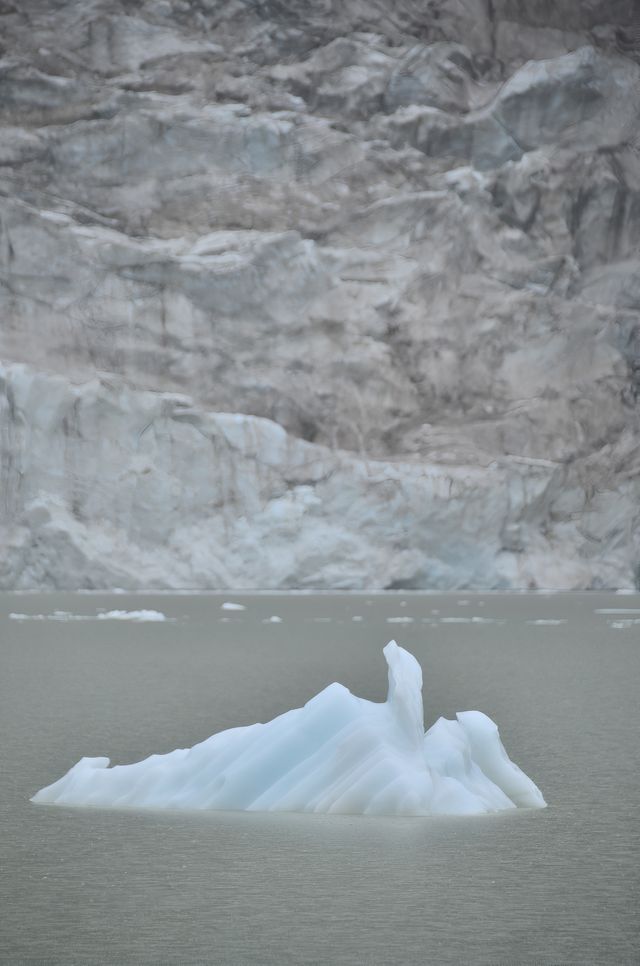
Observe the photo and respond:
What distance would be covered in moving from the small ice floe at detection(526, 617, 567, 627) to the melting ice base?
19601 mm

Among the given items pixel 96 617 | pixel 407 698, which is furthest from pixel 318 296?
pixel 407 698

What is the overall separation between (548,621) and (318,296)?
22969mm

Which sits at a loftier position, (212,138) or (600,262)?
(212,138)

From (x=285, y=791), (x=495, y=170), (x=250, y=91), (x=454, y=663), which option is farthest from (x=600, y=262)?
(x=285, y=791)

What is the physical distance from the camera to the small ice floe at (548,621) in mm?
27438

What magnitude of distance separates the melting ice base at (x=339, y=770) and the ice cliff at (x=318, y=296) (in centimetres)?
3310

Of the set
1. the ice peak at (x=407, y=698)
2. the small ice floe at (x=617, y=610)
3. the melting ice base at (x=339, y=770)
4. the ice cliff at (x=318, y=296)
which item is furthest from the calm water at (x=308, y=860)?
the ice cliff at (x=318, y=296)

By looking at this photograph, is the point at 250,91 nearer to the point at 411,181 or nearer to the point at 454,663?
the point at 411,181

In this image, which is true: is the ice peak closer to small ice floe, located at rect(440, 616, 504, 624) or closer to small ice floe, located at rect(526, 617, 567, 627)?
small ice floe, located at rect(526, 617, 567, 627)

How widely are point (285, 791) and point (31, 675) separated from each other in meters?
9.33

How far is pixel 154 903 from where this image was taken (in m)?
5.69

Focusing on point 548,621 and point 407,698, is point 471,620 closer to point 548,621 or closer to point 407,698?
point 548,621

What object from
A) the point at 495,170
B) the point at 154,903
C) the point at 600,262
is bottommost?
the point at 600,262

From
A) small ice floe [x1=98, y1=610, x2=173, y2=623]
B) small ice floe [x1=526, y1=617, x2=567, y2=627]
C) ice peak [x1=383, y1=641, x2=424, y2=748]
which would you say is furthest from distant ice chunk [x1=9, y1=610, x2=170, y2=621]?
A: ice peak [x1=383, y1=641, x2=424, y2=748]
